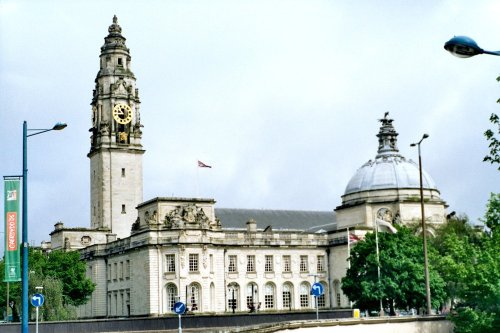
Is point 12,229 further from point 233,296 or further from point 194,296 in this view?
point 233,296

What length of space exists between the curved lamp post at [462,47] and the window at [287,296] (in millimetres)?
96180

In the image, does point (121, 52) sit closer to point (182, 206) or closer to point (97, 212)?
point (97, 212)

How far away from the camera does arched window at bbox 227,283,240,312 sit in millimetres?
109938

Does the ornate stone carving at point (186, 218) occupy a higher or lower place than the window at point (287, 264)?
higher

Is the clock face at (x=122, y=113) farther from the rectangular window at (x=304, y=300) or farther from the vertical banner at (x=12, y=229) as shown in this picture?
the vertical banner at (x=12, y=229)

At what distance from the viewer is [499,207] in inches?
1491

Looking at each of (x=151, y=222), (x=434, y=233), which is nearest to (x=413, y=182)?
(x=434, y=233)

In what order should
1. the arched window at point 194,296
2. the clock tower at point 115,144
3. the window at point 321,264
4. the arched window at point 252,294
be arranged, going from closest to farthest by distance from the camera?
the arched window at point 194,296
the arched window at point 252,294
the window at point 321,264
the clock tower at point 115,144

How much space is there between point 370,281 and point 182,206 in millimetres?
30398

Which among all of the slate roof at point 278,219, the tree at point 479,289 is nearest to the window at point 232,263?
the slate roof at point 278,219

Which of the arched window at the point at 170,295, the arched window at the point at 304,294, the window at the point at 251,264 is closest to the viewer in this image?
the arched window at the point at 170,295

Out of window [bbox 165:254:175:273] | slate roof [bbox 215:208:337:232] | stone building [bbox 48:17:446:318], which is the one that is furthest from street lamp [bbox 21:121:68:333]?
slate roof [bbox 215:208:337:232]

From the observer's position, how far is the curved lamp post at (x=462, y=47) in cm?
1856

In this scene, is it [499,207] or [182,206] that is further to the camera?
[182,206]
